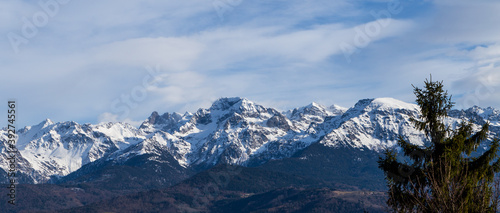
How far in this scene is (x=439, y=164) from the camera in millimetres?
38531

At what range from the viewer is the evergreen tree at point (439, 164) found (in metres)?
36.3

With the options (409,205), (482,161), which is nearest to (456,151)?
(482,161)

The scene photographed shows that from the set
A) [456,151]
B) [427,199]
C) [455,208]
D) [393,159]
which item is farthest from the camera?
[393,159]

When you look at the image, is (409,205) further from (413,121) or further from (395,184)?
(413,121)

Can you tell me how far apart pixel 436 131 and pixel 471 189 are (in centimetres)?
555

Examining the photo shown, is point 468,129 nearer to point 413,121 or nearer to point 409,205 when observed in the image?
point 413,121

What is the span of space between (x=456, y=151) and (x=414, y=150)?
305cm

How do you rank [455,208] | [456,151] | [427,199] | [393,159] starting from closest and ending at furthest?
1. [455,208]
2. [427,199]
3. [456,151]
4. [393,159]

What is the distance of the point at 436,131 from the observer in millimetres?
40781

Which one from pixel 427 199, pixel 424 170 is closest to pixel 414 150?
pixel 424 170

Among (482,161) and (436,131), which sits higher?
(436,131)

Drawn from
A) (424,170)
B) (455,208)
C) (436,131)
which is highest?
(436,131)

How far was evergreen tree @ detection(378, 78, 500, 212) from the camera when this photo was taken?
36.3 m

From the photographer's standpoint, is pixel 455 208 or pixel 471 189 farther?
pixel 471 189
